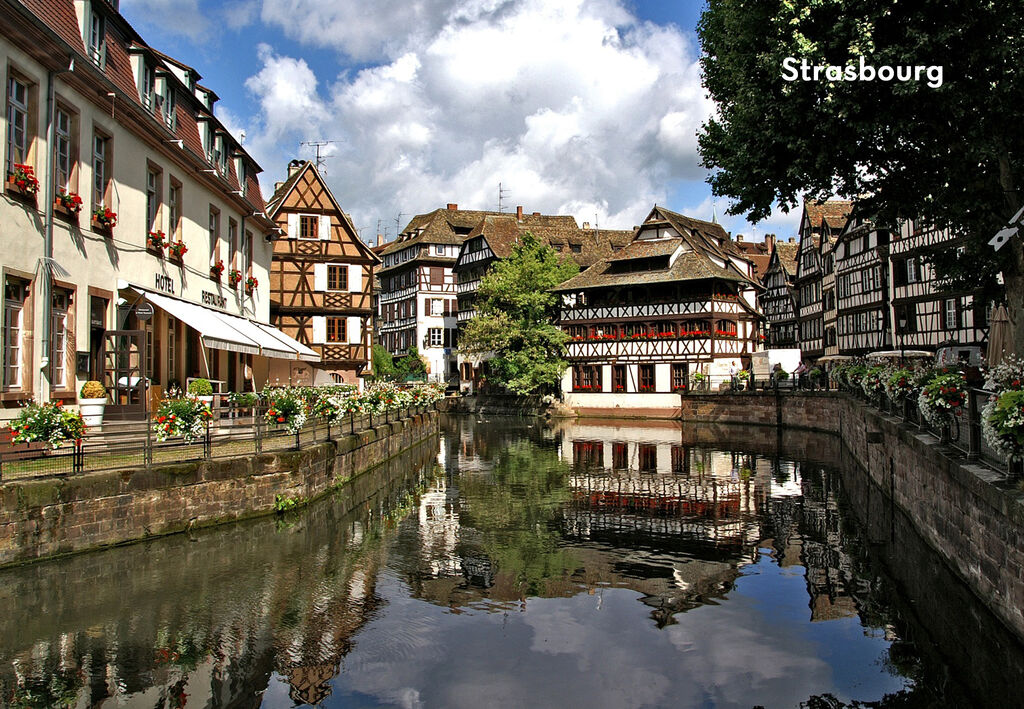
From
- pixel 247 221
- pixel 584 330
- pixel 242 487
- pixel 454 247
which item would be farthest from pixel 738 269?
pixel 242 487

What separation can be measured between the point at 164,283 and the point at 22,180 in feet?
23.1

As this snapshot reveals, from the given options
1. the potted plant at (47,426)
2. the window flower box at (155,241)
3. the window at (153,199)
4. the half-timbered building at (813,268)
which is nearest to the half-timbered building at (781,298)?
the half-timbered building at (813,268)

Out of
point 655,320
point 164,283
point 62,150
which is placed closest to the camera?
point 62,150

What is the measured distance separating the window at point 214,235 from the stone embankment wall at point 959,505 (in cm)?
1991

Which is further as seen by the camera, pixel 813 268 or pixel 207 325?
pixel 813 268

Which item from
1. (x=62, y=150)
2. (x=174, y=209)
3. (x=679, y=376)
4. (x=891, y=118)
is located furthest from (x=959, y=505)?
(x=679, y=376)

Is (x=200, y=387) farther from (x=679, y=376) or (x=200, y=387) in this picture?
(x=679, y=376)

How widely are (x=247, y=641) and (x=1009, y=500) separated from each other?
8173 millimetres

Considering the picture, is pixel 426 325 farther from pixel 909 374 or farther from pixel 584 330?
pixel 909 374

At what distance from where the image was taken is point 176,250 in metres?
21.2

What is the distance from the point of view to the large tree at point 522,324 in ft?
179

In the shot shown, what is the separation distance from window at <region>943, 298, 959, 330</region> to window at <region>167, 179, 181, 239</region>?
105ft

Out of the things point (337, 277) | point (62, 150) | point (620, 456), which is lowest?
point (620, 456)

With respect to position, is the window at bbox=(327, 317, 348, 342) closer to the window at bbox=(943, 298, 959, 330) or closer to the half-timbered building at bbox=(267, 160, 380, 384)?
the half-timbered building at bbox=(267, 160, 380, 384)
